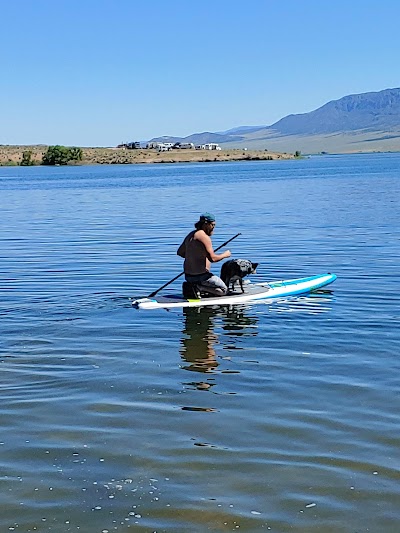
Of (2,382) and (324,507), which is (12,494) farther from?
(2,382)

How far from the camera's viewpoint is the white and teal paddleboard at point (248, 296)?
15.1 meters

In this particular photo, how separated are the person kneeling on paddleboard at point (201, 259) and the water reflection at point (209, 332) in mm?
429

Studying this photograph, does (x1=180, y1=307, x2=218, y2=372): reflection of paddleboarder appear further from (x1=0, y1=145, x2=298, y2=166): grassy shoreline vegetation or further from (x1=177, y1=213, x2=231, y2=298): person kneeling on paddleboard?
(x1=0, y1=145, x2=298, y2=166): grassy shoreline vegetation

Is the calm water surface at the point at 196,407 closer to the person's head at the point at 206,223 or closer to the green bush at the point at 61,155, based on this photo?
the person's head at the point at 206,223

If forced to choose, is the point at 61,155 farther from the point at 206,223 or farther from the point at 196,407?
the point at 196,407

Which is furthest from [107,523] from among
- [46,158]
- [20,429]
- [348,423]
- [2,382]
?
[46,158]

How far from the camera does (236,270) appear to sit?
15.7 metres

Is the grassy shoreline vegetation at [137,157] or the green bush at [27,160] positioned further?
the grassy shoreline vegetation at [137,157]

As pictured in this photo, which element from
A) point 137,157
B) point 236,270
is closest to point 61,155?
point 137,157

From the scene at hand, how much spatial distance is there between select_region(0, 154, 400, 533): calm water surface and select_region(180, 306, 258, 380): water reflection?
0.11 ft

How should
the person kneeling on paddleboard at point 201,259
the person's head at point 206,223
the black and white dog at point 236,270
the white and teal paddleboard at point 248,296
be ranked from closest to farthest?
the person's head at point 206,223
the person kneeling on paddleboard at point 201,259
the white and teal paddleboard at point 248,296
the black and white dog at point 236,270

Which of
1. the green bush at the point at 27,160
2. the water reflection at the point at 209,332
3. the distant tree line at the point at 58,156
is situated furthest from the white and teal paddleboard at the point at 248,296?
the green bush at the point at 27,160

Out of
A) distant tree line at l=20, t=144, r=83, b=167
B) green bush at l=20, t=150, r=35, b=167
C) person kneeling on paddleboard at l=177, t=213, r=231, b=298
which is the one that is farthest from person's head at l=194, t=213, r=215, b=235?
green bush at l=20, t=150, r=35, b=167

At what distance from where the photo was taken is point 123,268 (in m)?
21.1
